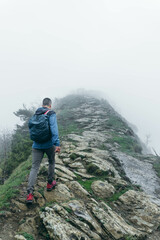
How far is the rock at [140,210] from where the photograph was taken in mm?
5394

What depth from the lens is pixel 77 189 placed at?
630cm

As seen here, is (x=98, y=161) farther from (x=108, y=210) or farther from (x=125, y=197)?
(x=108, y=210)

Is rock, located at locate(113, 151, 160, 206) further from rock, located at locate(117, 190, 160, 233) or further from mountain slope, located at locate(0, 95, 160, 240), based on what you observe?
rock, located at locate(117, 190, 160, 233)

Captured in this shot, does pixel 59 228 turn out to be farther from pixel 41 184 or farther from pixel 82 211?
pixel 41 184

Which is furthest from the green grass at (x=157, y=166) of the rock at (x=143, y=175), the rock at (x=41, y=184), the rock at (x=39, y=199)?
the rock at (x=39, y=199)

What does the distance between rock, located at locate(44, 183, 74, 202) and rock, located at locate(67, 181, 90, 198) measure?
27 cm

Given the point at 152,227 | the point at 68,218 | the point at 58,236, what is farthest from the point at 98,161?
the point at 58,236

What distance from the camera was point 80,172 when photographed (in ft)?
26.3

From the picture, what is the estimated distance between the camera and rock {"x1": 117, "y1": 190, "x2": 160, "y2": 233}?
539cm

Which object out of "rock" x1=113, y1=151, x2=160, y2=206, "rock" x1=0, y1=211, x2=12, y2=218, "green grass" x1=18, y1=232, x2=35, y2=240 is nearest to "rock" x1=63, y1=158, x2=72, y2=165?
"rock" x1=113, y1=151, x2=160, y2=206

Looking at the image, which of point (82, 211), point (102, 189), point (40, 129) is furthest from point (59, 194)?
point (40, 129)

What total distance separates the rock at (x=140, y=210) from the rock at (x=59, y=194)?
209cm

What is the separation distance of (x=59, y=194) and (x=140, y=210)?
10.3 feet

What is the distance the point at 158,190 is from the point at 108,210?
439cm
